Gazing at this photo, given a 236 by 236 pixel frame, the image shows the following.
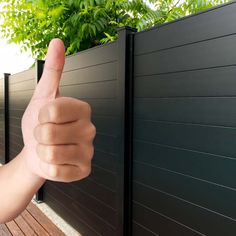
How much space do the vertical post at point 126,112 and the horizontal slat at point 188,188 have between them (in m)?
0.09

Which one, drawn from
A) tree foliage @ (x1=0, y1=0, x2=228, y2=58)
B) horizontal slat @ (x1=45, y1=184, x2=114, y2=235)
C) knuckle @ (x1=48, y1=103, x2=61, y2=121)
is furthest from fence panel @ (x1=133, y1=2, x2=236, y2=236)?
tree foliage @ (x1=0, y1=0, x2=228, y2=58)

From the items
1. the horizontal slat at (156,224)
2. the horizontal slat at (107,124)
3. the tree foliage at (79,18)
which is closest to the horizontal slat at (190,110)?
the horizontal slat at (107,124)

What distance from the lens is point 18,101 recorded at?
199 inches

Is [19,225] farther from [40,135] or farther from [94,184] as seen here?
[40,135]

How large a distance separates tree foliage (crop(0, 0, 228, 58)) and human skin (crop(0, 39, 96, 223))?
92.7 inches

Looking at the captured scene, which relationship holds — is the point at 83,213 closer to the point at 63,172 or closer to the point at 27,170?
the point at 27,170

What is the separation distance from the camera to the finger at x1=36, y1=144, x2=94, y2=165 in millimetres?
789

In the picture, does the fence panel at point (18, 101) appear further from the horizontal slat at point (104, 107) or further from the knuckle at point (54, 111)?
the knuckle at point (54, 111)

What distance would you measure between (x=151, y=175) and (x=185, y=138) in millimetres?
423

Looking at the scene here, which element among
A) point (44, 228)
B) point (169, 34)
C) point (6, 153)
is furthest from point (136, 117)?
point (6, 153)

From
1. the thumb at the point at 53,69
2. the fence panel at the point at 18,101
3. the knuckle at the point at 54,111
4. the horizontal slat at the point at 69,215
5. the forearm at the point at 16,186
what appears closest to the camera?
the knuckle at the point at 54,111

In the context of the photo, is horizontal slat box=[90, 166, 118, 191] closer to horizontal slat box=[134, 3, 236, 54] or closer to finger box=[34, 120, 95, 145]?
horizontal slat box=[134, 3, 236, 54]

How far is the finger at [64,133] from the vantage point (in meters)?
0.79

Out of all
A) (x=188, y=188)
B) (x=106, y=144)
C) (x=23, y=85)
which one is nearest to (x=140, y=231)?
(x=188, y=188)
